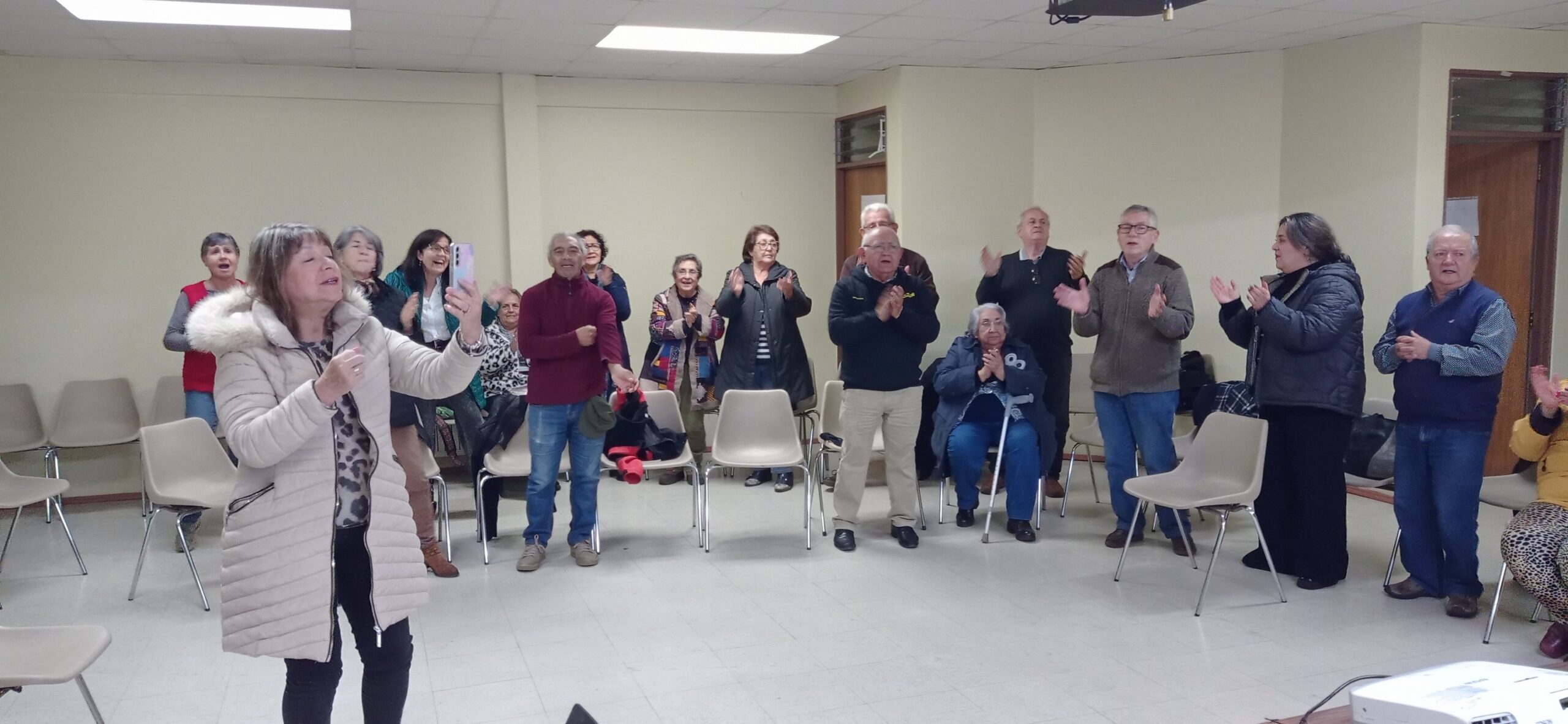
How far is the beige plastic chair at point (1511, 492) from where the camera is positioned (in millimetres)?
4062

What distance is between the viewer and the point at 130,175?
632 centimetres

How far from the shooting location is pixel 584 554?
490cm

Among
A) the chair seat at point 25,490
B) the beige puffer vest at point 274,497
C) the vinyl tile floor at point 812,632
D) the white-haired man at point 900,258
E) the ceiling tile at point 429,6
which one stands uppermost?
the ceiling tile at point 429,6

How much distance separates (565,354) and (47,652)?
2.26 m

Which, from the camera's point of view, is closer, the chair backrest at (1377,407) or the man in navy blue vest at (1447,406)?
the man in navy blue vest at (1447,406)

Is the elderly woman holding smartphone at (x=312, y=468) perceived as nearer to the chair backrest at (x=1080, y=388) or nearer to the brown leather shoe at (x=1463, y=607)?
the brown leather shoe at (x=1463, y=607)

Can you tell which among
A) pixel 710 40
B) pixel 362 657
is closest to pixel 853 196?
pixel 710 40

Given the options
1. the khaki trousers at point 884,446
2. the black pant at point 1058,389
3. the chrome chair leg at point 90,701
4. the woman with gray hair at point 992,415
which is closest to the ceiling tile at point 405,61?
the khaki trousers at point 884,446

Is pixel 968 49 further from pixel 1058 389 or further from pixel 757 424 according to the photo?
pixel 757 424

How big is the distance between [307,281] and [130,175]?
4.98 meters

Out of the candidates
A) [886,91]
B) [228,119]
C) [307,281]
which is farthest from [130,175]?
[307,281]

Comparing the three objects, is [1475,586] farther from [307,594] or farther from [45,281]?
[45,281]

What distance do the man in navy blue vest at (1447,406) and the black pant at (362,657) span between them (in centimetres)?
362

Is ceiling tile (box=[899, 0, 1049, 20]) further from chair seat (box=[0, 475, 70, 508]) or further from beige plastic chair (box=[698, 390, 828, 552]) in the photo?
chair seat (box=[0, 475, 70, 508])
